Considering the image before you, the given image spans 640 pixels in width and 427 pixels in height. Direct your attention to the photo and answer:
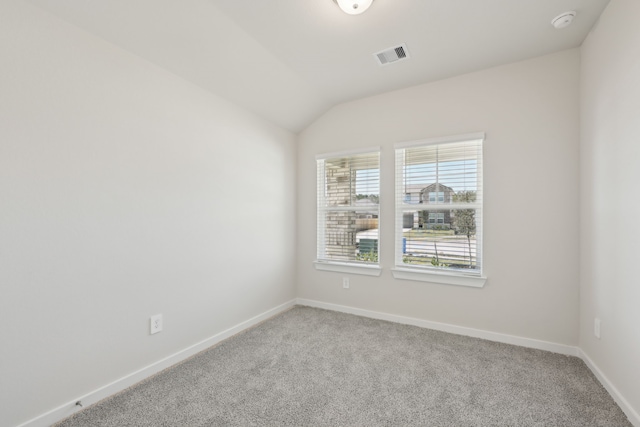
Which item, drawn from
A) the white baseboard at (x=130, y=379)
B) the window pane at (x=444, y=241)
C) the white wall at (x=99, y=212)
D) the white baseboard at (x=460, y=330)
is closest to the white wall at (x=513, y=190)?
the white baseboard at (x=460, y=330)

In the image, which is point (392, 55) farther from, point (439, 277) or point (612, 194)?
point (439, 277)

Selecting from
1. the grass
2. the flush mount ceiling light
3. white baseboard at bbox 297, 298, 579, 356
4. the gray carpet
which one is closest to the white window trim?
the grass

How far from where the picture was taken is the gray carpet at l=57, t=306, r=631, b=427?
1.65m

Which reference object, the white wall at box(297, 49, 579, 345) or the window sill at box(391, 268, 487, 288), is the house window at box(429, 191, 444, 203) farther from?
the window sill at box(391, 268, 487, 288)

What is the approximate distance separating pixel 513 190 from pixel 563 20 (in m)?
1.28

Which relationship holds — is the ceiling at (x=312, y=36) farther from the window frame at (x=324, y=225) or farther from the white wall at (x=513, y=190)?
the window frame at (x=324, y=225)

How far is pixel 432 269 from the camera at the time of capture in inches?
115

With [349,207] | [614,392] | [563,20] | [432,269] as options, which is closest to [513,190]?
[432,269]

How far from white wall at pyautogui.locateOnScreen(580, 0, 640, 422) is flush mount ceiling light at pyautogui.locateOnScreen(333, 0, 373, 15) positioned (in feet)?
4.94

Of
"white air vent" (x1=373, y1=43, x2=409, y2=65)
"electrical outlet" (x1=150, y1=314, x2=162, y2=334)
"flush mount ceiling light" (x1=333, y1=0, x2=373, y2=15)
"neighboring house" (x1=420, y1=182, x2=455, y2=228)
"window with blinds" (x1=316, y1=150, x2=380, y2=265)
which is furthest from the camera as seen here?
"window with blinds" (x1=316, y1=150, x2=380, y2=265)

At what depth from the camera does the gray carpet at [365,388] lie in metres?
1.65

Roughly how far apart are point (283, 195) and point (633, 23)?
10.1ft

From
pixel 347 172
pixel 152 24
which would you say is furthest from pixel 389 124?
pixel 152 24

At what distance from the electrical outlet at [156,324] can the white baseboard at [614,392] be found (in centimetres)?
303
